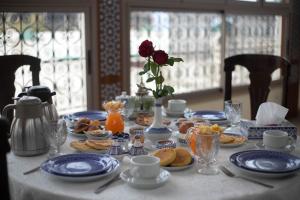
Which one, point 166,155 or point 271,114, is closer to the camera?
point 166,155

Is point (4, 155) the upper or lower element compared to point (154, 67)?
lower

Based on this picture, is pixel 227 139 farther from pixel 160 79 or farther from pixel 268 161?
pixel 160 79

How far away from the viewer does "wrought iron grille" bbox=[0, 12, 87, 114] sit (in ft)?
9.12

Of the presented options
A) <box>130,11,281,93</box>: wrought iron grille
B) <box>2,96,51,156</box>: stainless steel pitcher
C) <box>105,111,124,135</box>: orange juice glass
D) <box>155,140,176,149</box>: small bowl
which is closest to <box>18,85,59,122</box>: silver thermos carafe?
<box>2,96,51,156</box>: stainless steel pitcher

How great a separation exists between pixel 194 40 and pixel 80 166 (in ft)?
9.12

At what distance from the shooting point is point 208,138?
4.55 ft

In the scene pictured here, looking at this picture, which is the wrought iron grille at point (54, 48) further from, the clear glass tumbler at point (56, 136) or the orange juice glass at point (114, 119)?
the clear glass tumbler at point (56, 136)

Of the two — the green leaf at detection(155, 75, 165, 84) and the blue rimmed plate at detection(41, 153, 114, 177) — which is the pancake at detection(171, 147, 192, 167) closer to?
the blue rimmed plate at detection(41, 153, 114, 177)

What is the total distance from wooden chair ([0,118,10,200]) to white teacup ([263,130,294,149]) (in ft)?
3.18

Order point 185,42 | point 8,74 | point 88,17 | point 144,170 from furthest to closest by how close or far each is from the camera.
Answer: point 185,42, point 88,17, point 8,74, point 144,170

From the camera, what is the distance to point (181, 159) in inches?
57.0

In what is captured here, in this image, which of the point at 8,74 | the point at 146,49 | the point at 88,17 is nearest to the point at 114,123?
the point at 146,49

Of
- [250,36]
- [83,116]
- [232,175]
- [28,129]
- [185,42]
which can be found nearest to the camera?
[232,175]


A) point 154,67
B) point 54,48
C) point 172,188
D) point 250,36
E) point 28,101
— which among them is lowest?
point 172,188
